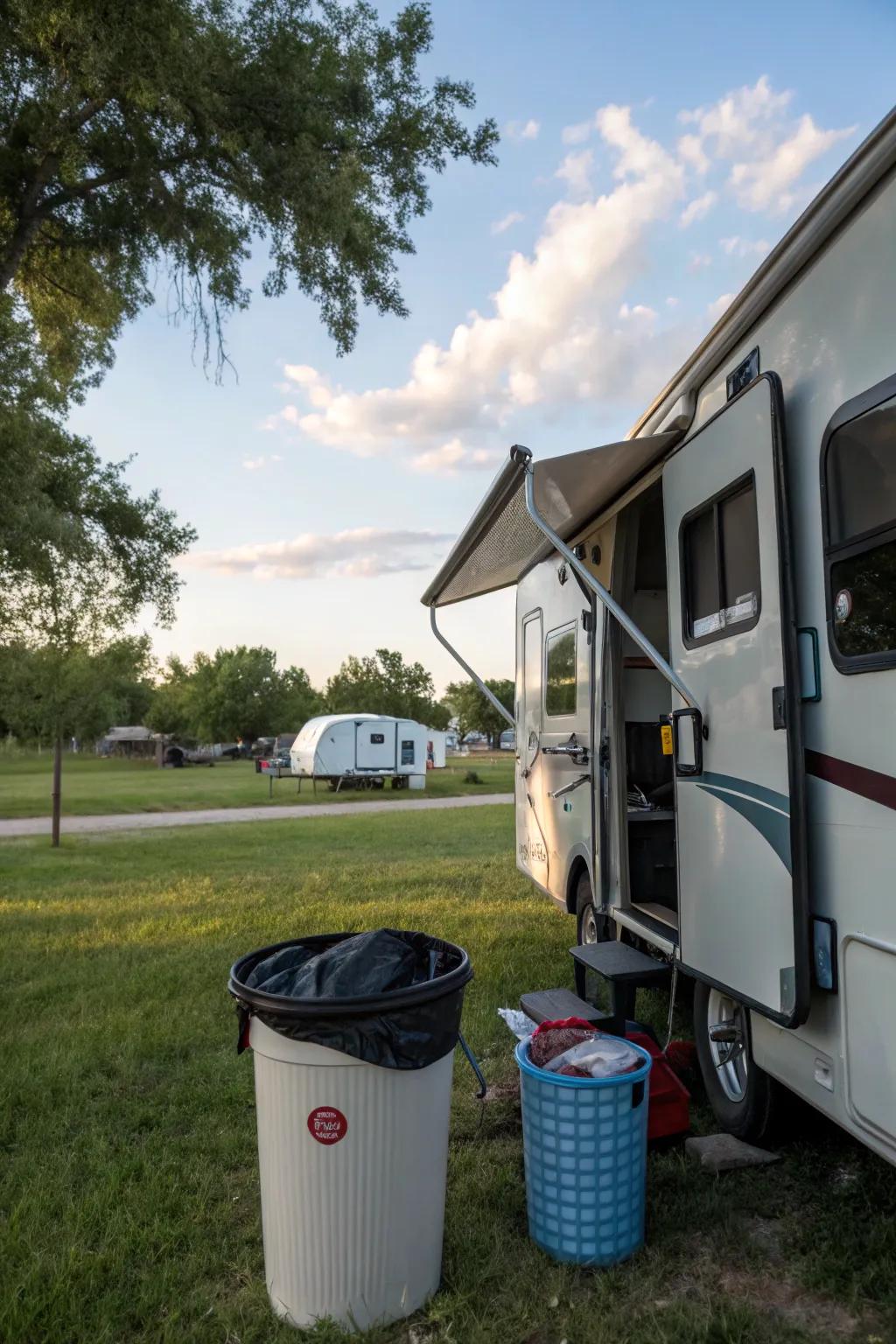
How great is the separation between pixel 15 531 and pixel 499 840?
26.3 feet

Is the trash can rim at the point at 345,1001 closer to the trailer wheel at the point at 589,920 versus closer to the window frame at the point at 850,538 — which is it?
Result: the window frame at the point at 850,538

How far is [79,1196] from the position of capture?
3348 millimetres

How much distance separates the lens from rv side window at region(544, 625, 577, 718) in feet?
19.5

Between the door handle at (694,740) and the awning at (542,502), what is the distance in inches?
44.6

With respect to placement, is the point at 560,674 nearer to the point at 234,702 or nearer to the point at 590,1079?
the point at 590,1079

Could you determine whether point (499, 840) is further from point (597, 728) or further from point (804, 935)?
point (804, 935)

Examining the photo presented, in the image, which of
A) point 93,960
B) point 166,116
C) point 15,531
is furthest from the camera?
point 15,531

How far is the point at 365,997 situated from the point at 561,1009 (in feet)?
5.84

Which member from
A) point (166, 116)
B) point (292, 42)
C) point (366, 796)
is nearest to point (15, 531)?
point (166, 116)

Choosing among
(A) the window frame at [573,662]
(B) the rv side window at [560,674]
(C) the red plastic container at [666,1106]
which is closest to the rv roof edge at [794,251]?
(A) the window frame at [573,662]

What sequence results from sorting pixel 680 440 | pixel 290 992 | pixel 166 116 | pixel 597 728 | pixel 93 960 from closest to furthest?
pixel 290 992, pixel 680 440, pixel 597 728, pixel 93 960, pixel 166 116

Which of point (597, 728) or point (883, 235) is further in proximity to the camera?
point (597, 728)

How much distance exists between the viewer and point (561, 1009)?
4055mm

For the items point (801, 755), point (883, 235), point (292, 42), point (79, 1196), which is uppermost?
point (292, 42)
